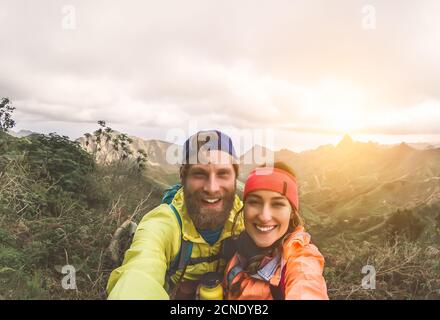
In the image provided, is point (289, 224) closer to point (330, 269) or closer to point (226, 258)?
point (226, 258)

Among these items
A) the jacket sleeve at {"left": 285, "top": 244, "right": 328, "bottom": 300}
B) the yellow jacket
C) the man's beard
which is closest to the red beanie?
the man's beard

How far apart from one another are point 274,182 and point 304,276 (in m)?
1.01

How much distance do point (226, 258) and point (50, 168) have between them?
168 inches

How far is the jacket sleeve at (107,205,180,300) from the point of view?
11.5 ft

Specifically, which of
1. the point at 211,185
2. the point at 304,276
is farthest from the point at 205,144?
the point at 304,276

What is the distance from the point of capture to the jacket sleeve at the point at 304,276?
3537 millimetres

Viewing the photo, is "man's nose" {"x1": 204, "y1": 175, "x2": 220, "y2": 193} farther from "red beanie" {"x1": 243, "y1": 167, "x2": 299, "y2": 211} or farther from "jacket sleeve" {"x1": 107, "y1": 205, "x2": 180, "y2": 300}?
"jacket sleeve" {"x1": 107, "y1": 205, "x2": 180, "y2": 300}

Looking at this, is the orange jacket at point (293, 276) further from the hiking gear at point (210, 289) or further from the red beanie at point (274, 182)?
the red beanie at point (274, 182)

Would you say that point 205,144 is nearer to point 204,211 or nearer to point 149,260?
point 204,211

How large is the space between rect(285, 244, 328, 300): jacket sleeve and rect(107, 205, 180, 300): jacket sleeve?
1.24m

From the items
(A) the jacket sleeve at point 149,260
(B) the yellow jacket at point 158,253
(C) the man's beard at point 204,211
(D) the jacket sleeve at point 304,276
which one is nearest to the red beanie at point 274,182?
(C) the man's beard at point 204,211

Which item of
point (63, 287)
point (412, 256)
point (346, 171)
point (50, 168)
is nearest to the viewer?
point (63, 287)
